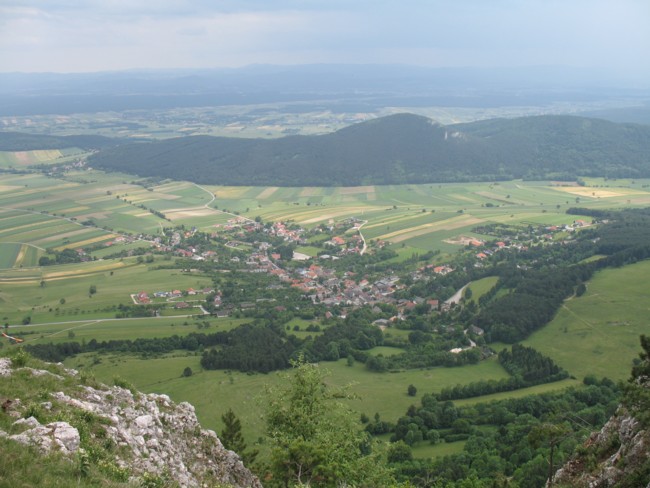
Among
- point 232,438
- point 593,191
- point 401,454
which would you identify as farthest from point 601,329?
point 593,191

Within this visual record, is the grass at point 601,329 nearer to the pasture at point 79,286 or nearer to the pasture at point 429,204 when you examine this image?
the pasture at point 429,204

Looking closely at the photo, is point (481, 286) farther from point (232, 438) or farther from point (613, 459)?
point (613, 459)

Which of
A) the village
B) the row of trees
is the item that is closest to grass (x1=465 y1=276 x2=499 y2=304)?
the village

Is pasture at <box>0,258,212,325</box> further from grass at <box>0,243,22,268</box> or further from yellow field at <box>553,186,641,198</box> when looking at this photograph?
yellow field at <box>553,186,641,198</box>

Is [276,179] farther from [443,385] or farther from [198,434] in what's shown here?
[198,434]

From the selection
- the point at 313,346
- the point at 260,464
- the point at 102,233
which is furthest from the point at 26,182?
the point at 260,464

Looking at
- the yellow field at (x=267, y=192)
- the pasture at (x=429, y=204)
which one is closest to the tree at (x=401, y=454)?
the pasture at (x=429, y=204)
